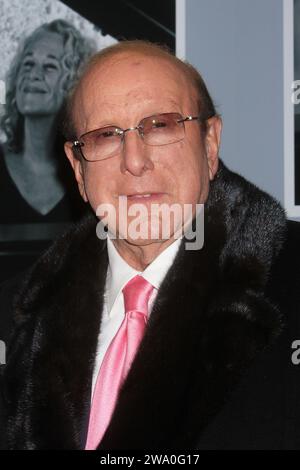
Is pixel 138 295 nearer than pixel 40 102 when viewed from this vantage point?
Yes

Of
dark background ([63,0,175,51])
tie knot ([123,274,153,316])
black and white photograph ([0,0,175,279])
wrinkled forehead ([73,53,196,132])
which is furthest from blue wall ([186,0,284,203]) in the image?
tie knot ([123,274,153,316])

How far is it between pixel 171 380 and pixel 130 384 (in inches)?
2.8

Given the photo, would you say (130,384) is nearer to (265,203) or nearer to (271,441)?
(271,441)

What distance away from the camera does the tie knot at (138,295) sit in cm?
130

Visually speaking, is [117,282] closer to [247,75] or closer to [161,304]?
[161,304]

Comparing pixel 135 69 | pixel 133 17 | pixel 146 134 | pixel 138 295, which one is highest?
pixel 133 17

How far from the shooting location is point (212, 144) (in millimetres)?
1372

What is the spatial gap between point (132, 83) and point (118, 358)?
0.49m

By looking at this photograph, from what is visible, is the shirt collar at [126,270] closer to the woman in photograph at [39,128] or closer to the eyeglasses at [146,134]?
the eyeglasses at [146,134]

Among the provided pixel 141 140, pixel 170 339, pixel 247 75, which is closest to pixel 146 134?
pixel 141 140

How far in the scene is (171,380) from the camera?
1.18 metres

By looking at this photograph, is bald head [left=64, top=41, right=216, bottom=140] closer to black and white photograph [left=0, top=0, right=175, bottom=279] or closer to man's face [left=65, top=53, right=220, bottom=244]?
man's face [left=65, top=53, right=220, bottom=244]

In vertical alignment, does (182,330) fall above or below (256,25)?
below

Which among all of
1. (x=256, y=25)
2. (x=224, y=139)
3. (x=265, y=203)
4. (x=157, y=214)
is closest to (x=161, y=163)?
(x=157, y=214)
